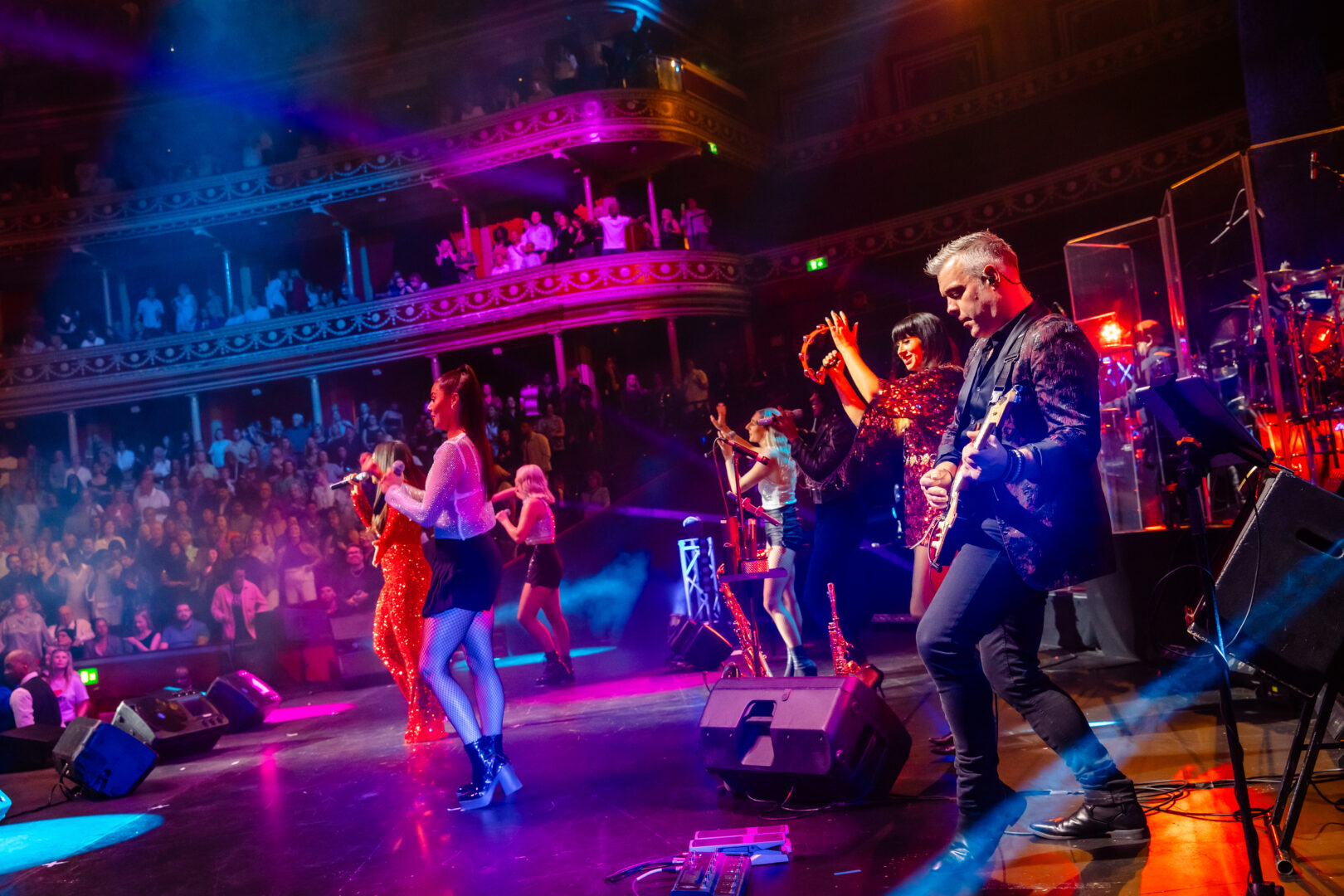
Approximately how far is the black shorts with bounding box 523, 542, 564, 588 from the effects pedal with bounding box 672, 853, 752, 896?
176 inches

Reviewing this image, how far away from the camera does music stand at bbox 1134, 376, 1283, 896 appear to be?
2.14 m

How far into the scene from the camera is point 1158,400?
2.32 m

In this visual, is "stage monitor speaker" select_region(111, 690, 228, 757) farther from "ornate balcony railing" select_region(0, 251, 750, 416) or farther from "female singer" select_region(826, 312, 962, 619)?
"ornate balcony railing" select_region(0, 251, 750, 416)

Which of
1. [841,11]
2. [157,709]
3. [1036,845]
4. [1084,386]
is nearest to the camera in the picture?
[1084,386]

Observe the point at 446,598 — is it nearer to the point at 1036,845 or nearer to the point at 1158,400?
the point at 1036,845

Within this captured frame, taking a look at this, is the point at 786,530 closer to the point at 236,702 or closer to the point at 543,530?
the point at 543,530

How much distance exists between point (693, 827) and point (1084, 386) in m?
1.92

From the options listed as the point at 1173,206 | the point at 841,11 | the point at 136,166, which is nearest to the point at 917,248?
the point at 841,11

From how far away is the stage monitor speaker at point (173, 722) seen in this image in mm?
5836

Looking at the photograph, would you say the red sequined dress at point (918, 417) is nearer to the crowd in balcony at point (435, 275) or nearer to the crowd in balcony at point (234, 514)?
the crowd in balcony at point (234, 514)

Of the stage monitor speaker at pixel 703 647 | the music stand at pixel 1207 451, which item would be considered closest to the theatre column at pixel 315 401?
the stage monitor speaker at pixel 703 647

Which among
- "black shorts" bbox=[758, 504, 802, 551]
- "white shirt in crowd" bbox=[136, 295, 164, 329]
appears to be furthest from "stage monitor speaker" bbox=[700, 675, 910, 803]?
"white shirt in crowd" bbox=[136, 295, 164, 329]

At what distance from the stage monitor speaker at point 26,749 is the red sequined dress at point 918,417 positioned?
6.29 m

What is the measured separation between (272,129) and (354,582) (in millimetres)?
12931
